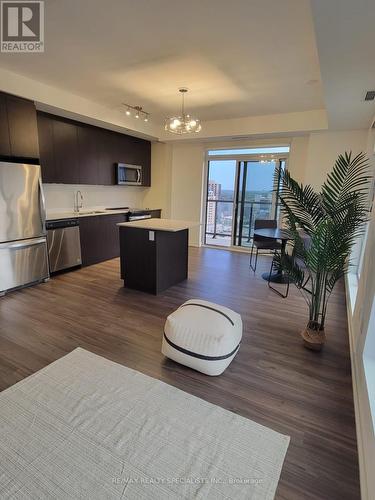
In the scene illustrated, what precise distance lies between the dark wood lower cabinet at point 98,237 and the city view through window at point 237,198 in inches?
87.3

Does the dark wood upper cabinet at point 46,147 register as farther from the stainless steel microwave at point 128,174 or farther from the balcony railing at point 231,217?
the balcony railing at point 231,217

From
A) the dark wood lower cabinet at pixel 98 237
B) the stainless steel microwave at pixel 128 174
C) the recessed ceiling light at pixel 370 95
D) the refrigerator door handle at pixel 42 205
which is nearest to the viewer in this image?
the recessed ceiling light at pixel 370 95

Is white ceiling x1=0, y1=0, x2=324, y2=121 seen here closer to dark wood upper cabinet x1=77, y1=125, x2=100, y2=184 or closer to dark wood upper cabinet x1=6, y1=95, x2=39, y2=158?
dark wood upper cabinet x1=6, y1=95, x2=39, y2=158

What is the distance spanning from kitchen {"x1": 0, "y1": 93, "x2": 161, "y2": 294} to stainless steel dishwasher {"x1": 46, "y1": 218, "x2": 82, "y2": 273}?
2cm

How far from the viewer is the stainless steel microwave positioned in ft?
18.7

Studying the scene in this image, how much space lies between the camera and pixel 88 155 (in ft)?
16.4

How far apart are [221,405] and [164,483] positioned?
62 centimetres

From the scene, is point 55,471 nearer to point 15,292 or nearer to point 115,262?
point 15,292

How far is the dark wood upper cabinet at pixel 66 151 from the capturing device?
442 centimetres

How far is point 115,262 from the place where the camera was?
17.4ft

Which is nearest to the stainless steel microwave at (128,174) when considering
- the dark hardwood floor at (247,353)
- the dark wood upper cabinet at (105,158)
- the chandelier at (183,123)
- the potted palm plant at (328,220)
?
the dark wood upper cabinet at (105,158)

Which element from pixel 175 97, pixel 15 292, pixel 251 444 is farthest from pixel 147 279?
pixel 175 97

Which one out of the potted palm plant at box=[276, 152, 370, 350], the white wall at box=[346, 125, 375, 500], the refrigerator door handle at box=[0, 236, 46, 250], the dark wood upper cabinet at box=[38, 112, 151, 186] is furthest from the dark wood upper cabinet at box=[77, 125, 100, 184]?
the white wall at box=[346, 125, 375, 500]

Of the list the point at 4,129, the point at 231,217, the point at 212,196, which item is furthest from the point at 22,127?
the point at 231,217
